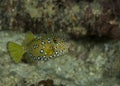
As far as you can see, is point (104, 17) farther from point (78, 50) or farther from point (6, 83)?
point (6, 83)

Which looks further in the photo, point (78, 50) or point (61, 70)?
point (78, 50)

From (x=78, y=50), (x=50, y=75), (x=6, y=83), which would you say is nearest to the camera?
(x=6, y=83)

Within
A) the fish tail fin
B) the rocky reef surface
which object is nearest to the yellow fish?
the fish tail fin

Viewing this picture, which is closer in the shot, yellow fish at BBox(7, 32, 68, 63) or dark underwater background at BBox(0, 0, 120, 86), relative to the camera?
yellow fish at BBox(7, 32, 68, 63)

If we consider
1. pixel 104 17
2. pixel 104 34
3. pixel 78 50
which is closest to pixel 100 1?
pixel 104 17

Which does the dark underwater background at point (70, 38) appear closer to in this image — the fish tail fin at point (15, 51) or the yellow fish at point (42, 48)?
the fish tail fin at point (15, 51)

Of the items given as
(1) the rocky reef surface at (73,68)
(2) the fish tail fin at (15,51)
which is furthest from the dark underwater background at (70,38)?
(2) the fish tail fin at (15,51)

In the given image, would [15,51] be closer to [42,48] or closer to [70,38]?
[42,48]

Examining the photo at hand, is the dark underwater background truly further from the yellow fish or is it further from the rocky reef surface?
the yellow fish

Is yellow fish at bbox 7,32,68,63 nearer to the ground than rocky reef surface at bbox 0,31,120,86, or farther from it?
farther from it
